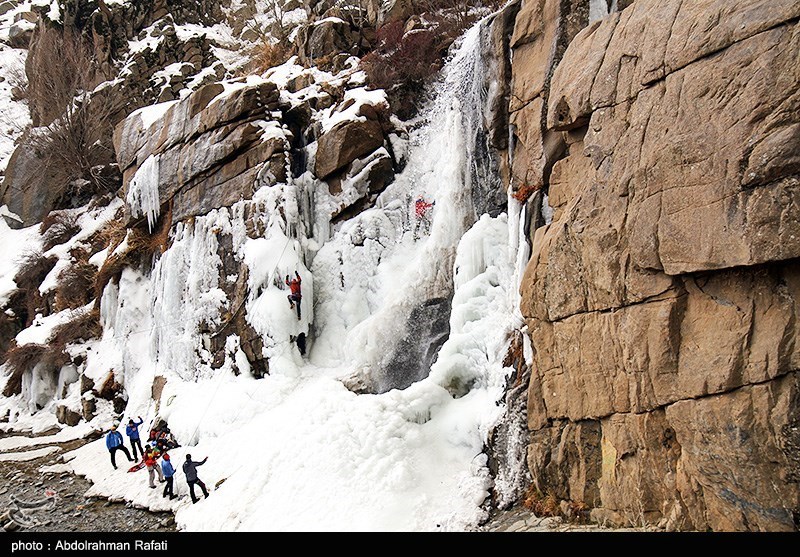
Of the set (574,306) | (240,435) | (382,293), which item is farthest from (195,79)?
(574,306)

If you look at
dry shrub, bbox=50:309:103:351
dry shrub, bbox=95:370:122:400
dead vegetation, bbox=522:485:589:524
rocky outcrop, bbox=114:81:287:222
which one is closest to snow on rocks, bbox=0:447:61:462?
dry shrub, bbox=95:370:122:400

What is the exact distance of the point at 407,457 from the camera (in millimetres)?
7598

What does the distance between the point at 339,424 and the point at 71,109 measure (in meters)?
21.3

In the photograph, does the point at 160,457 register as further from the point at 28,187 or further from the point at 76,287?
the point at 28,187

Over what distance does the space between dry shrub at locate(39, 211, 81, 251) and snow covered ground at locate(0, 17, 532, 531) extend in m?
6.61

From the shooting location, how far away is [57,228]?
68.1ft

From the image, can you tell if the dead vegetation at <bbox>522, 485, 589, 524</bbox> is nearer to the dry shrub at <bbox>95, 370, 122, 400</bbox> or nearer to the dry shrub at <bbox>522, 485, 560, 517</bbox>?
the dry shrub at <bbox>522, 485, 560, 517</bbox>

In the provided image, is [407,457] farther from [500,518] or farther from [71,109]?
[71,109]

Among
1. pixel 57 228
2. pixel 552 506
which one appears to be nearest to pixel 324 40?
pixel 57 228

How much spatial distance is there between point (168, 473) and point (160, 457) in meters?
1.74

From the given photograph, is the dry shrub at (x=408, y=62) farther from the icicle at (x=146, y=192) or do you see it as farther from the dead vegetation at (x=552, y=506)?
the dead vegetation at (x=552, y=506)

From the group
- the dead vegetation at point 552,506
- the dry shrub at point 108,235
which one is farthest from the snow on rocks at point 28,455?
the dead vegetation at point 552,506

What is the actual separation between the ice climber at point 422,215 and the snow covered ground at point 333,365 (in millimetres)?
256

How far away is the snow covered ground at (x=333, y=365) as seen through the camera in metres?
7.36
